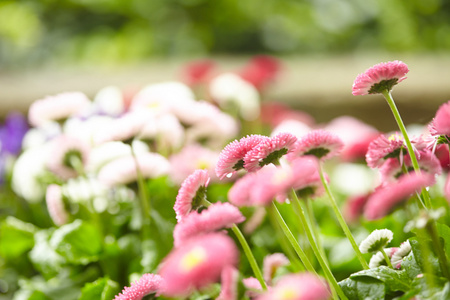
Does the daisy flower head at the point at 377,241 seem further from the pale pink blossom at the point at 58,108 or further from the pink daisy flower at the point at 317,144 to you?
the pale pink blossom at the point at 58,108

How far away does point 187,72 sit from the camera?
49.7 inches

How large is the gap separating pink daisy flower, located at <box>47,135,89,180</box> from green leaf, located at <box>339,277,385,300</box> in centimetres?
41

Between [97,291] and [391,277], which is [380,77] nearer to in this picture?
[391,277]

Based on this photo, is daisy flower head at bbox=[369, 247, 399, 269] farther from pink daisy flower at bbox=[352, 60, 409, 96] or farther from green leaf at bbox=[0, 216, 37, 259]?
green leaf at bbox=[0, 216, 37, 259]

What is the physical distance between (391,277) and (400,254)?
0.14 feet

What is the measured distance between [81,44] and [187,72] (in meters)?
1.50

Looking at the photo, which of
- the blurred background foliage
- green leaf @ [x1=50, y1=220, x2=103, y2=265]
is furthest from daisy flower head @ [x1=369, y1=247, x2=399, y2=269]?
the blurred background foliage

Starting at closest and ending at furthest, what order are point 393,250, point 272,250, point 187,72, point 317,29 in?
point 393,250, point 272,250, point 187,72, point 317,29

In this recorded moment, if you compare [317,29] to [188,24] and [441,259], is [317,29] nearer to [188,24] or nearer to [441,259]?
[188,24]

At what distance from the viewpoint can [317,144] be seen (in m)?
0.40

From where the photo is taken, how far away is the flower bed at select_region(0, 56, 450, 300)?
0.30 m

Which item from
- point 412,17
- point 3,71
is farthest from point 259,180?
point 412,17

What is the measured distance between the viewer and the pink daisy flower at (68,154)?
70 centimetres

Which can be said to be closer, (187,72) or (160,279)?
(160,279)
